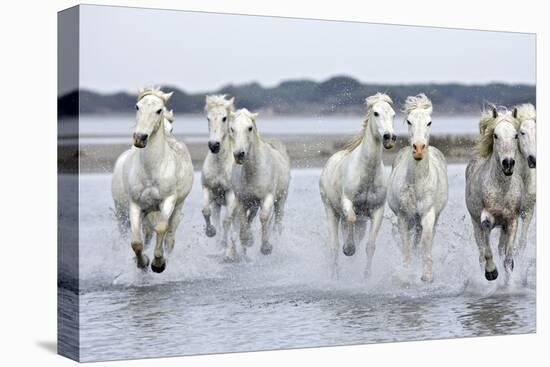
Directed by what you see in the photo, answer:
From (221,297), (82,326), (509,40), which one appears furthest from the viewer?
(509,40)

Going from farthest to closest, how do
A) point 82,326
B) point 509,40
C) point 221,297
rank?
1. point 509,40
2. point 221,297
3. point 82,326

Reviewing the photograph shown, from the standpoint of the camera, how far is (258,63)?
39.5 feet

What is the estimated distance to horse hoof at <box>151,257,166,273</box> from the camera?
11.6m

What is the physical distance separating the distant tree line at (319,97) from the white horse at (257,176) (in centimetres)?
25

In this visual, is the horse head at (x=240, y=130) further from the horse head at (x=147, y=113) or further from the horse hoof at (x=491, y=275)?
the horse hoof at (x=491, y=275)

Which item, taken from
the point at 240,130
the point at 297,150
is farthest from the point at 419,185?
the point at 240,130

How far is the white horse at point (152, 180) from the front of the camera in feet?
37.3

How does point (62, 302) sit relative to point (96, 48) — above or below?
below

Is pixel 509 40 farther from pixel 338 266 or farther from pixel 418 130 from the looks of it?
pixel 338 266

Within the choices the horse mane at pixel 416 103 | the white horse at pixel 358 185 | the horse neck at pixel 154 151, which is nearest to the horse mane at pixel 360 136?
the white horse at pixel 358 185

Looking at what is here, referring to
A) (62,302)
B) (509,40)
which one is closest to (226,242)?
(62,302)

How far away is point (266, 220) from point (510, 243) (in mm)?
2648

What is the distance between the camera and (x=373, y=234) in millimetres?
12508

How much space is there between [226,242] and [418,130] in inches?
84.0
